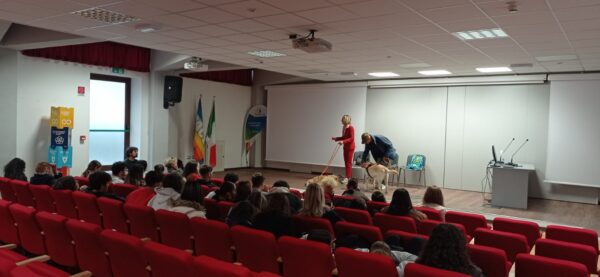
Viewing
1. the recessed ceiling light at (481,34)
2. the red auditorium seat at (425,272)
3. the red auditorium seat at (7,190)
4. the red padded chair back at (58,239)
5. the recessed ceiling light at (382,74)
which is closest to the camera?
the red auditorium seat at (425,272)

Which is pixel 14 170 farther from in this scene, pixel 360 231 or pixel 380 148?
pixel 380 148

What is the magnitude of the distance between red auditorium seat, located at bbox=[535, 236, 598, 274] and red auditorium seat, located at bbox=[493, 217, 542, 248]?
3.00ft

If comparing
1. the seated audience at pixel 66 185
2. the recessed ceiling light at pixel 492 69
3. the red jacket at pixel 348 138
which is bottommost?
the seated audience at pixel 66 185

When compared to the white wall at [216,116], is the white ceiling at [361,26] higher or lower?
higher

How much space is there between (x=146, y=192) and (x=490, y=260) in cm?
372

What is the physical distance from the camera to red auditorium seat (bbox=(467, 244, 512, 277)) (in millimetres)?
2900

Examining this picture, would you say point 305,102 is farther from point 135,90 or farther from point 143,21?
point 143,21

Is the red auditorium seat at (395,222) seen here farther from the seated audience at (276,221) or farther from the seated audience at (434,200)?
the seated audience at (276,221)

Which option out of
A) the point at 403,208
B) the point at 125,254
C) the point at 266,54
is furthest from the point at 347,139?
the point at 125,254

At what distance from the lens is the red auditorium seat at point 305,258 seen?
9.80 feet

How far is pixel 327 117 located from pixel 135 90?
18.6 ft

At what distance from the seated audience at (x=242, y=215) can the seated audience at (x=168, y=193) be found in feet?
3.18

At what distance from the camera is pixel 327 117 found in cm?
1340

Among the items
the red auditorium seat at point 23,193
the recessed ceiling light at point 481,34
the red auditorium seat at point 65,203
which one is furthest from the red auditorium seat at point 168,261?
the recessed ceiling light at point 481,34
